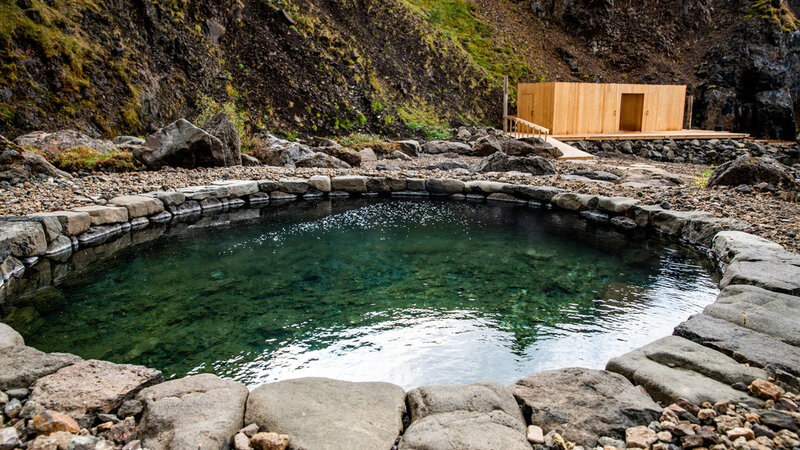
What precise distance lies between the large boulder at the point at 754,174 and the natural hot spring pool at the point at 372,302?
2786mm

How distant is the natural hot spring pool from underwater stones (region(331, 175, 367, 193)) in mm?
2329

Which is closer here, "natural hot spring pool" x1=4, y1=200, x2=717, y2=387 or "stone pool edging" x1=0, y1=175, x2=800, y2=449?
"stone pool edging" x1=0, y1=175, x2=800, y2=449

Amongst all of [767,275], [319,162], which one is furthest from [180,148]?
[767,275]

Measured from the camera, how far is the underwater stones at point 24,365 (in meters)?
2.19

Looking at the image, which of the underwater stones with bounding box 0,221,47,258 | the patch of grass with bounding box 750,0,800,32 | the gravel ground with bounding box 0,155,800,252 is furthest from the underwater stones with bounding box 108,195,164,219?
the patch of grass with bounding box 750,0,800,32

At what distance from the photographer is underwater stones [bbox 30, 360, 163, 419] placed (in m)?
2.06

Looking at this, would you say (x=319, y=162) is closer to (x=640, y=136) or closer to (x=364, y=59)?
(x=364, y=59)

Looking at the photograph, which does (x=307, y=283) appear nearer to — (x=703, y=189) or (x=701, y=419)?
(x=701, y=419)

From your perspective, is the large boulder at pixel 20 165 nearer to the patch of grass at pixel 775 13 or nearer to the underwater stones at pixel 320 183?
the underwater stones at pixel 320 183

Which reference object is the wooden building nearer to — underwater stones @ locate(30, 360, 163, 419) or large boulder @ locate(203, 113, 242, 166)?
large boulder @ locate(203, 113, 242, 166)

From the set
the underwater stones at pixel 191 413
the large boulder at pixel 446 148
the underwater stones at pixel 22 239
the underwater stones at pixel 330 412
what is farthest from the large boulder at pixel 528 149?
the underwater stones at pixel 191 413

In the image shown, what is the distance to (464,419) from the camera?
6.54 feet

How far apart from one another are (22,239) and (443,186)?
5826 millimetres

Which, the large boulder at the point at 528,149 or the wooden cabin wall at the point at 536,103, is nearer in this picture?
the large boulder at the point at 528,149
